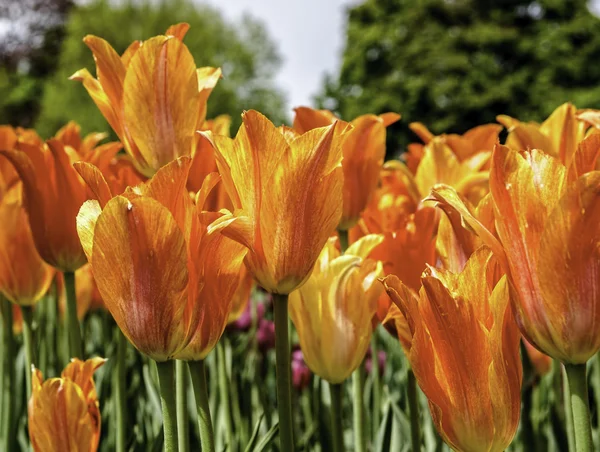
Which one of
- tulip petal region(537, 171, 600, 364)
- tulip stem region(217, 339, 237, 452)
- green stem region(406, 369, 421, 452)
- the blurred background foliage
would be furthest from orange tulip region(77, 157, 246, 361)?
the blurred background foliage

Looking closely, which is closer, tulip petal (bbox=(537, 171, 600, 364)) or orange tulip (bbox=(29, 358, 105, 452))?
tulip petal (bbox=(537, 171, 600, 364))

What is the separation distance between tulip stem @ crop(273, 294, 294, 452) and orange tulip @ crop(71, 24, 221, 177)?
40cm

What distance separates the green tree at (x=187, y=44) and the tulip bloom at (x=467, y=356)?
15836 mm

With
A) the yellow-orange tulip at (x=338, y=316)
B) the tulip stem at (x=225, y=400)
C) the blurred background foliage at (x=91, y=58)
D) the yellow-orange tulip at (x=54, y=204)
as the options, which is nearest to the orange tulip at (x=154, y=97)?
the yellow-orange tulip at (x=54, y=204)

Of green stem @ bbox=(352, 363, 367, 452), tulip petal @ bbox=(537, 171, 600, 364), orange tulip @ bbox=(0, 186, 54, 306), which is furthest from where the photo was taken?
orange tulip @ bbox=(0, 186, 54, 306)

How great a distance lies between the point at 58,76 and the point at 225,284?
70.6 ft

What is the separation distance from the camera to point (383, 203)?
1645 mm

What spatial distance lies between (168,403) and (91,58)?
20198 mm

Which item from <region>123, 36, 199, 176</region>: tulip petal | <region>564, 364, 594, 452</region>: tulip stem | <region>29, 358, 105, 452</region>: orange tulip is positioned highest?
<region>123, 36, 199, 176</region>: tulip petal

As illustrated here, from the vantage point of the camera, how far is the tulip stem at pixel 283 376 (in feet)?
2.79

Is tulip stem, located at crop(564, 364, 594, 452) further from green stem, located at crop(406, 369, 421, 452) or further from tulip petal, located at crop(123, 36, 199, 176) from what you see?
tulip petal, located at crop(123, 36, 199, 176)

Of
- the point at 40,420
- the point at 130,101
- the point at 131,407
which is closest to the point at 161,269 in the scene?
the point at 40,420

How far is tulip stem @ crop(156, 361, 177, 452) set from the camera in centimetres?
79

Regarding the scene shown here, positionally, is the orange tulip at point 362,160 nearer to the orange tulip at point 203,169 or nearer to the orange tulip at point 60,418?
the orange tulip at point 203,169
